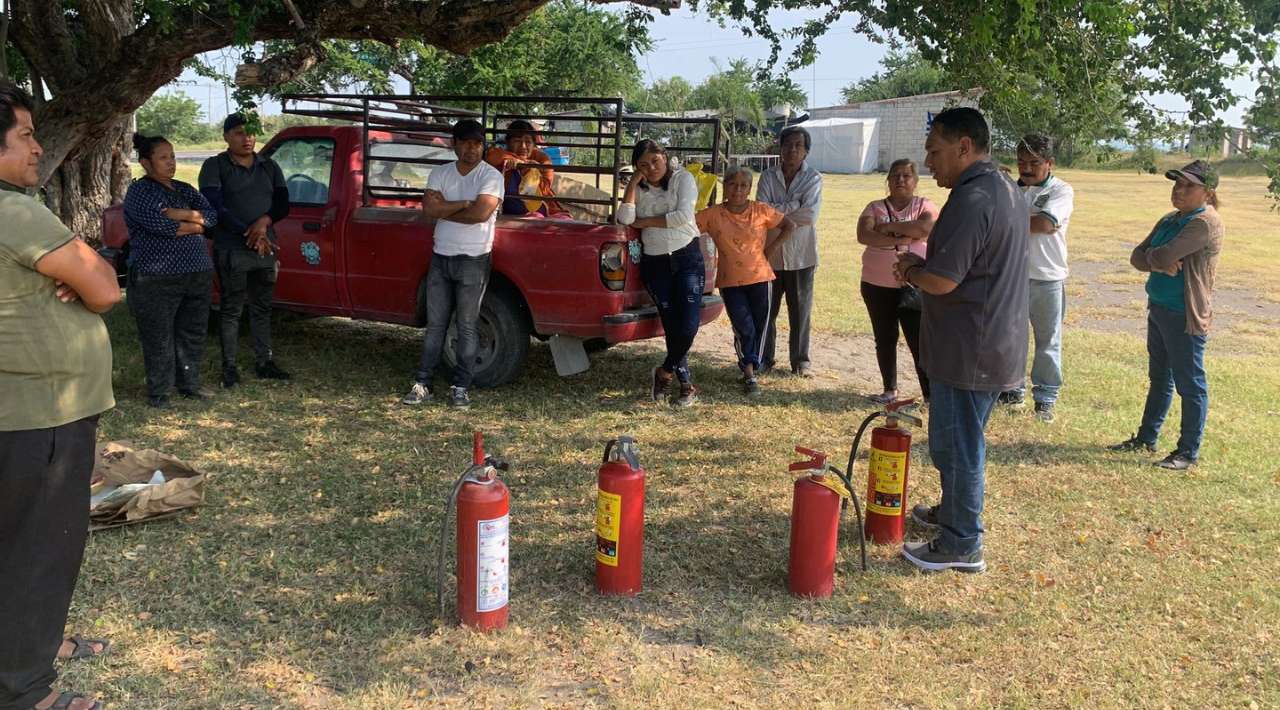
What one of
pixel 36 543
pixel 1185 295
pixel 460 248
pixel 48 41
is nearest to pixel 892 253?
pixel 1185 295

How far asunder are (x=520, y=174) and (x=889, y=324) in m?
2.79

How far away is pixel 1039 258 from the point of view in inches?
250

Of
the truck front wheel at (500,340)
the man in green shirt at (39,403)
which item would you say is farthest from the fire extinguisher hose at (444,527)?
the truck front wheel at (500,340)

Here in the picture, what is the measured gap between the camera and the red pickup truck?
6281mm

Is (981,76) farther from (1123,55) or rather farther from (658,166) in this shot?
(658,166)

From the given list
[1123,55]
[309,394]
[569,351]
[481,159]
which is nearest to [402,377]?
[309,394]

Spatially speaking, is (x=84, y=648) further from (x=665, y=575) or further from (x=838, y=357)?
(x=838, y=357)

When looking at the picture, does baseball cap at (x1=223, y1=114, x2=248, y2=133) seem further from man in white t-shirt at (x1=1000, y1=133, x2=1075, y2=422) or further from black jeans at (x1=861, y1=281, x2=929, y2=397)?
man in white t-shirt at (x1=1000, y1=133, x2=1075, y2=422)

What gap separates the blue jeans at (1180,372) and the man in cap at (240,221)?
5553 millimetres

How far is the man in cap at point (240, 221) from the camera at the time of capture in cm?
625

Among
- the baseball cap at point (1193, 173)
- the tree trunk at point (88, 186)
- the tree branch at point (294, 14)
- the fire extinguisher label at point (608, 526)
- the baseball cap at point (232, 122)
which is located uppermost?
the tree branch at point (294, 14)

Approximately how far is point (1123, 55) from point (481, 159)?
371 cm

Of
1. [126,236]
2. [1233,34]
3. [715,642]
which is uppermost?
[1233,34]

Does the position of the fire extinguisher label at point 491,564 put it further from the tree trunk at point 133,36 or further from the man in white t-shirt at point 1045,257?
the man in white t-shirt at point 1045,257
